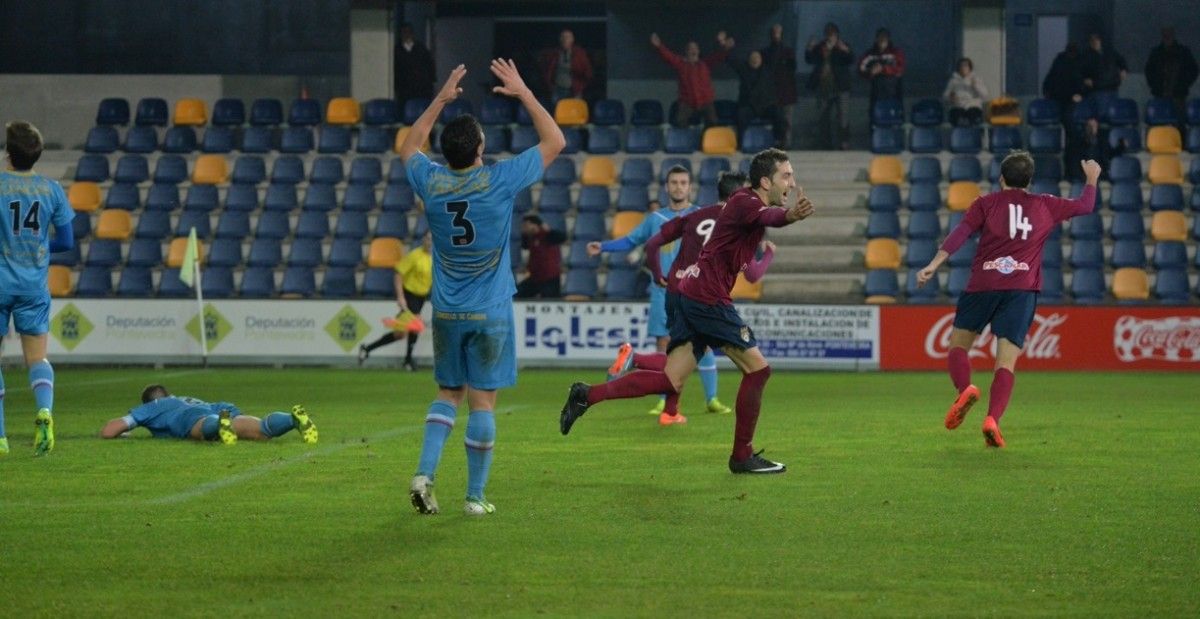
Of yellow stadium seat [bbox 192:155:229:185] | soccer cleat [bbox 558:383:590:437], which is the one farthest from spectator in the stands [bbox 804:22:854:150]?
Result: soccer cleat [bbox 558:383:590:437]

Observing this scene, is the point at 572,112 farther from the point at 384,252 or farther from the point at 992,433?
the point at 992,433

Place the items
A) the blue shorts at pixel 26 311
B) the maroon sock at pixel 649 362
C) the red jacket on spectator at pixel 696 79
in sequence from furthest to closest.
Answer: the red jacket on spectator at pixel 696 79 → the maroon sock at pixel 649 362 → the blue shorts at pixel 26 311

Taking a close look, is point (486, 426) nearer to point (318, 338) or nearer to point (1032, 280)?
point (1032, 280)

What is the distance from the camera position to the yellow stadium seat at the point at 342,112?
1135 inches

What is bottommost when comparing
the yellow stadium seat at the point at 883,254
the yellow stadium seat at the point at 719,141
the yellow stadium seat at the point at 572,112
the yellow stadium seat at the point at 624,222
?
the yellow stadium seat at the point at 883,254

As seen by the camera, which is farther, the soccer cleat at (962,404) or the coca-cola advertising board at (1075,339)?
the coca-cola advertising board at (1075,339)

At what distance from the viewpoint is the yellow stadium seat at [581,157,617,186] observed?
1069 inches

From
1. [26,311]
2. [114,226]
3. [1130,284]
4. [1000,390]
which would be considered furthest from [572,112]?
[26,311]

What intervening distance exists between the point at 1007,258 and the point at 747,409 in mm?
2673

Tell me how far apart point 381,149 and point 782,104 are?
6.80 meters

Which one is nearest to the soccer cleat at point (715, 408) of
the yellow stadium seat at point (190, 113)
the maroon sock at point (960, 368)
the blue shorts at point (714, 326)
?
the maroon sock at point (960, 368)

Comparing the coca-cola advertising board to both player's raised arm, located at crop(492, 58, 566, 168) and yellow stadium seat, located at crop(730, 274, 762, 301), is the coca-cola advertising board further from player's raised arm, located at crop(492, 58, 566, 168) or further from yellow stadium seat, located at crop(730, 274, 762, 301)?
player's raised arm, located at crop(492, 58, 566, 168)

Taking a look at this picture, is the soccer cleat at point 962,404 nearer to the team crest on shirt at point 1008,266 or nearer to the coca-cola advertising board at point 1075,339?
the team crest on shirt at point 1008,266

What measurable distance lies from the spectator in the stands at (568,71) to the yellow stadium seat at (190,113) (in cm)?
614
